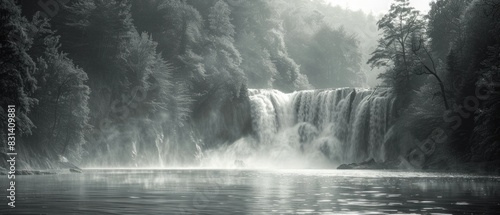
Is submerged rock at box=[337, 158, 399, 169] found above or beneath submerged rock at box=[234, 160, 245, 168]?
beneath

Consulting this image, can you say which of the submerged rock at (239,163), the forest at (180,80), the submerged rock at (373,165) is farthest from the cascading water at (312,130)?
the submerged rock at (373,165)

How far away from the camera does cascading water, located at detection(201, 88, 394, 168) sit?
61375mm

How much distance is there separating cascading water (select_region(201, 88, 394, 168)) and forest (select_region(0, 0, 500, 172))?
1.61m

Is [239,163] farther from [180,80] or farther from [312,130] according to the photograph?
[180,80]

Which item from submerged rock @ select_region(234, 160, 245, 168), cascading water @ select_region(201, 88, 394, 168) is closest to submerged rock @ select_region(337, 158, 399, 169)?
cascading water @ select_region(201, 88, 394, 168)

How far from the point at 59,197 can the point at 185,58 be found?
55.1 m

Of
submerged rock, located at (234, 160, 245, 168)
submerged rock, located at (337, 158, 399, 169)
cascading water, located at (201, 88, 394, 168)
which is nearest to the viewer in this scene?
submerged rock, located at (337, 158, 399, 169)

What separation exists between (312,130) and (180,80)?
15.7m

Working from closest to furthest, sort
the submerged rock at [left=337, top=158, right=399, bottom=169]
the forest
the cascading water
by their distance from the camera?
the forest → the submerged rock at [left=337, top=158, right=399, bottom=169] → the cascading water

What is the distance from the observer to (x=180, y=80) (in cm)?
7112

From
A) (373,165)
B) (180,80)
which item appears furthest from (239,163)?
(373,165)

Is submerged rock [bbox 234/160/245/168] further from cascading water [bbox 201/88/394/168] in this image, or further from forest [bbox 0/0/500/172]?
forest [bbox 0/0/500/172]

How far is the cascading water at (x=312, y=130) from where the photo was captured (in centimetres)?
6138

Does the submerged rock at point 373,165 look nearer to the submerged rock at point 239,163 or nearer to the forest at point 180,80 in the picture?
the forest at point 180,80
